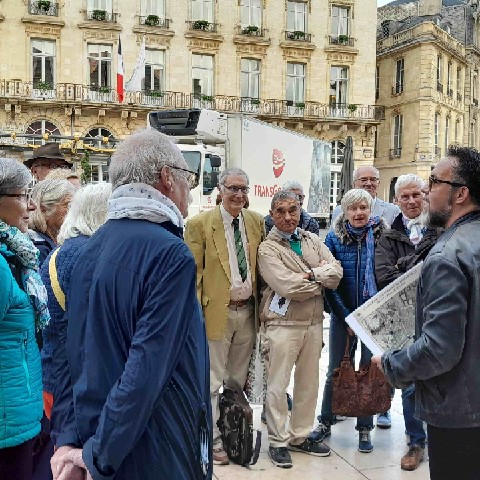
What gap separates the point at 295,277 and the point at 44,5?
2682cm

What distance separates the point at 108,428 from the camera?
167cm

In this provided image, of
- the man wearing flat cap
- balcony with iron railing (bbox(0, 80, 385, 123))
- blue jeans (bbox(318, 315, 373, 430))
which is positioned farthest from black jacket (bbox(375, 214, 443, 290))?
balcony with iron railing (bbox(0, 80, 385, 123))

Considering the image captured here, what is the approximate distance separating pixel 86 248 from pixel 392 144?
3681 centimetres

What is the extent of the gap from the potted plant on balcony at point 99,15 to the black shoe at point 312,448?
2705 centimetres

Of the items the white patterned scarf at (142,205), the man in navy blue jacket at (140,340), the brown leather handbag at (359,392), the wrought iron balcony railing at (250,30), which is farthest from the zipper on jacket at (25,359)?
the wrought iron balcony railing at (250,30)

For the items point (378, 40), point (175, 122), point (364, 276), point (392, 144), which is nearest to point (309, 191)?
point (175, 122)

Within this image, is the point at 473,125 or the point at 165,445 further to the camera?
the point at 473,125

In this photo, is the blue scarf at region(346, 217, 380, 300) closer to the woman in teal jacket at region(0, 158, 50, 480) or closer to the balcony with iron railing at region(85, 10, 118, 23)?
the woman in teal jacket at region(0, 158, 50, 480)

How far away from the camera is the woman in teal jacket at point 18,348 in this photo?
236cm

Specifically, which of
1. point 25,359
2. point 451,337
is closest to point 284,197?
point 451,337

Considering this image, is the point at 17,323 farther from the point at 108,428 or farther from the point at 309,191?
the point at 309,191

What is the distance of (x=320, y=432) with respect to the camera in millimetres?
4344

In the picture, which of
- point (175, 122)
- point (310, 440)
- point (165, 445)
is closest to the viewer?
point (165, 445)

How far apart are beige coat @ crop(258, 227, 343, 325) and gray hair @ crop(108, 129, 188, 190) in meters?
2.07
